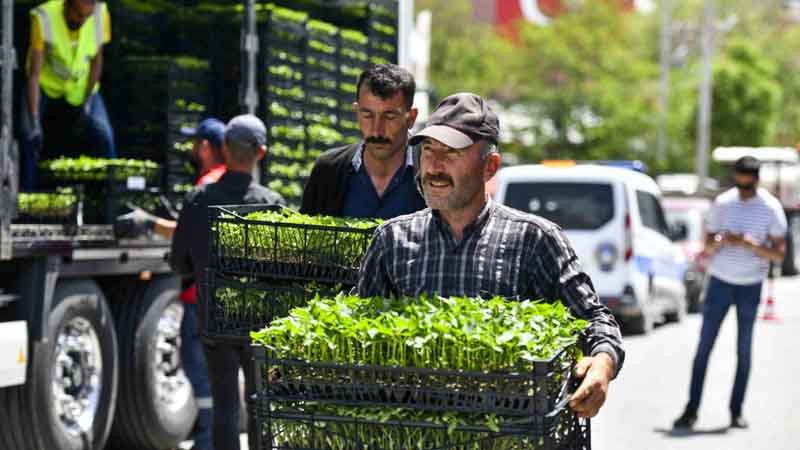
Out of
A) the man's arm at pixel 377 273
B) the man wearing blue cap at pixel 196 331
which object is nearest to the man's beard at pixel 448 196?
the man's arm at pixel 377 273

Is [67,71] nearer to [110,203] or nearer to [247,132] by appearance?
[110,203]

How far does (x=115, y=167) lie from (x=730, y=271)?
15.8 feet

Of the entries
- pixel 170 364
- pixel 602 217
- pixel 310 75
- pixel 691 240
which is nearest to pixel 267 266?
pixel 170 364

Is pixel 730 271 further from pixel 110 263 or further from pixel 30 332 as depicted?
pixel 30 332

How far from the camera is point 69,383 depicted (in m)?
8.74

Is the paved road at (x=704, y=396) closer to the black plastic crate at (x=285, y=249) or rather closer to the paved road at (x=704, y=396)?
→ the paved road at (x=704, y=396)

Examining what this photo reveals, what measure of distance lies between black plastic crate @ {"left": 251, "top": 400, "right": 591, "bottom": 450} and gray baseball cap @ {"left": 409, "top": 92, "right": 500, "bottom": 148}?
2.54 feet

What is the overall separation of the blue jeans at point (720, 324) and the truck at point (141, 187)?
2962mm

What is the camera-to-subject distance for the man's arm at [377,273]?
429 centimetres

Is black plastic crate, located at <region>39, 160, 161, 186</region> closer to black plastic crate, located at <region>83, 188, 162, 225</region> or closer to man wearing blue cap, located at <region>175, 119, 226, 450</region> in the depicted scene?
black plastic crate, located at <region>83, 188, 162, 225</region>

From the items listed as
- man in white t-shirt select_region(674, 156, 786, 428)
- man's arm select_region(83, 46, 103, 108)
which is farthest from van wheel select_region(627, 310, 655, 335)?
man's arm select_region(83, 46, 103, 108)

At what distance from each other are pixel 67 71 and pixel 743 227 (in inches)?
204

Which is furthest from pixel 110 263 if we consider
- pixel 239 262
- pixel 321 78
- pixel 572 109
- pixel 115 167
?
pixel 572 109

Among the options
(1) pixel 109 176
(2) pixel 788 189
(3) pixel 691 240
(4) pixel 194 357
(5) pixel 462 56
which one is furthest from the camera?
(5) pixel 462 56
